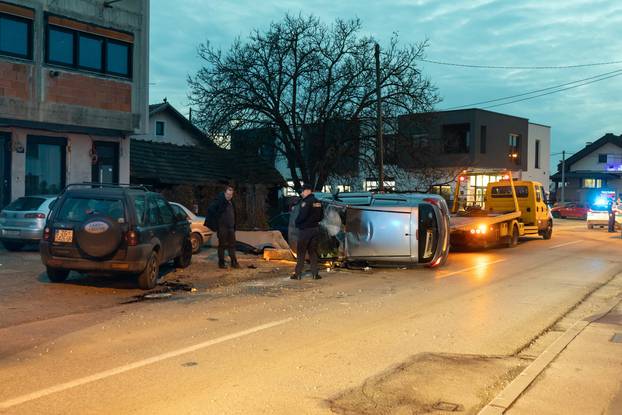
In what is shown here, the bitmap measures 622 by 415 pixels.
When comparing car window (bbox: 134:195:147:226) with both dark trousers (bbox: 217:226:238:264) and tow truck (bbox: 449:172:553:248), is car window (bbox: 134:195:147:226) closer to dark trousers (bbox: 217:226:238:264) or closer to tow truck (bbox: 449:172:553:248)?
dark trousers (bbox: 217:226:238:264)

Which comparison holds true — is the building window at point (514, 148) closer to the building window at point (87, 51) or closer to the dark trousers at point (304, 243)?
the building window at point (87, 51)

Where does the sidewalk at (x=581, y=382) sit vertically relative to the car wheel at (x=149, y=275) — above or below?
below

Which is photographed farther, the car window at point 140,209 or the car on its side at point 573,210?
the car on its side at point 573,210

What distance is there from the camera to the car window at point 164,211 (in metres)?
12.5

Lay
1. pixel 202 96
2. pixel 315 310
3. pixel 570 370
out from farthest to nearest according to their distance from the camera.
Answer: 1. pixel 202 96
2. pixel 315 310
3. pixel 570 370

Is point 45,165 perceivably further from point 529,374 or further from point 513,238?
point 529,374

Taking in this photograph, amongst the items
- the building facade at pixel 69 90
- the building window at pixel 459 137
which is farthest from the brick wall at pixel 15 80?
the building window at pixel 459 137

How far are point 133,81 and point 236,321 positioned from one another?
16023 mm

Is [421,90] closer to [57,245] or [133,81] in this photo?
[133,81]

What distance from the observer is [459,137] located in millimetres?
54844

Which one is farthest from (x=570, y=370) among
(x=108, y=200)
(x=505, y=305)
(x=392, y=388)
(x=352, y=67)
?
(x=352, y=67)

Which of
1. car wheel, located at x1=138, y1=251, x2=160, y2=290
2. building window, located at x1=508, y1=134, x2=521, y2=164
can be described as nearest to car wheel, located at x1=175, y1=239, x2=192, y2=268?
car wheel, located at x1=138, y1=251, x2=160, y2=290

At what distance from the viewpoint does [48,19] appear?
20.0 meters

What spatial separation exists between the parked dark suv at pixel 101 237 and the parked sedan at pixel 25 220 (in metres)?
4.76
